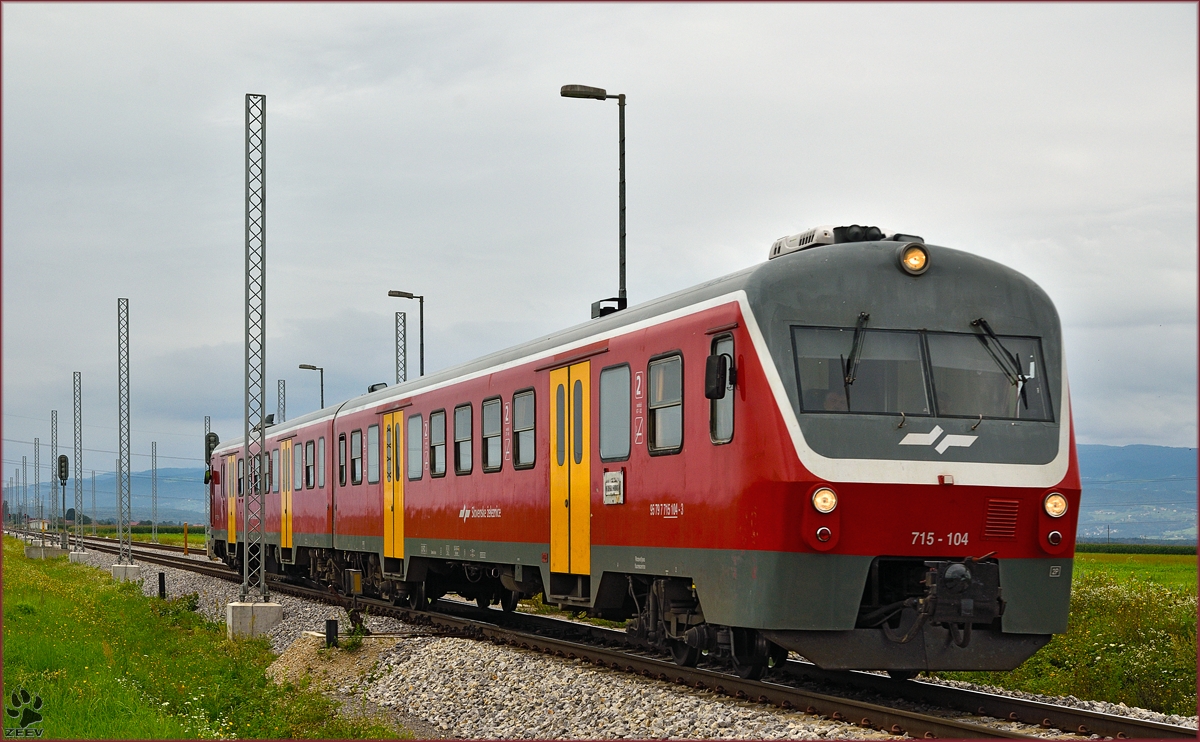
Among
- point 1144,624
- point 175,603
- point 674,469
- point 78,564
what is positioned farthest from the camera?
point 78,564

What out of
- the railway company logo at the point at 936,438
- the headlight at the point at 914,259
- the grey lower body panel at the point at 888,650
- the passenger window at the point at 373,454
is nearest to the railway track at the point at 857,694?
the grey lower body panel at the point at 888,650

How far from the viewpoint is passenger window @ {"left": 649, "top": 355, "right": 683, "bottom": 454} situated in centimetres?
1234

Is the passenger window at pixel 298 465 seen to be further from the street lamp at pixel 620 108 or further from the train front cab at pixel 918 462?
the train front cab at pixel 918 462

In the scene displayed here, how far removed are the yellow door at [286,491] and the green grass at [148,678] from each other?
314 centimetres

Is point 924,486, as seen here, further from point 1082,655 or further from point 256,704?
point 256,704

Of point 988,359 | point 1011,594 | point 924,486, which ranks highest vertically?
point 988,359

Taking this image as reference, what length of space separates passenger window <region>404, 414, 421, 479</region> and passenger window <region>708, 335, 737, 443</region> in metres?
9.52

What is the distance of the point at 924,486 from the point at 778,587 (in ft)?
4.56

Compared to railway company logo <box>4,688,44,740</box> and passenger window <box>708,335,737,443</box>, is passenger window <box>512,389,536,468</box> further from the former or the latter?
railway company logo <box>4,688,44,740</box>

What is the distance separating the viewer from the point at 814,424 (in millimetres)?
10594

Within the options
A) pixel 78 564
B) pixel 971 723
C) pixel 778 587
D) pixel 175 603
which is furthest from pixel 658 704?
pixel 78 564

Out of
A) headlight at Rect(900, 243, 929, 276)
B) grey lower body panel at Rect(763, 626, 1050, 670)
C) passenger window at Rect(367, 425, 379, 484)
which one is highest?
headlight at Rect(900, 243, 929, 276)

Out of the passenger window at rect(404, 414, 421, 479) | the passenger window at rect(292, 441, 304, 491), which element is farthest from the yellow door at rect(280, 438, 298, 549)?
the passenger window at rect(404, 414, 421, 479)

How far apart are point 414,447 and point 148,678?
5.81 meters
